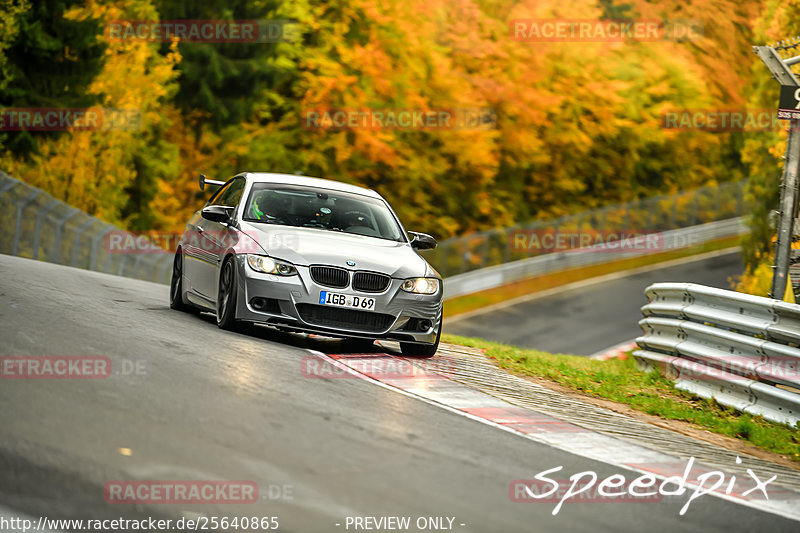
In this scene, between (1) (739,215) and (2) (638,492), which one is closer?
(2) (638,492)

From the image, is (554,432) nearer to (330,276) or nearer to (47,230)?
(330,276)

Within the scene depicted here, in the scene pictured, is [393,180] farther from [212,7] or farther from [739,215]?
[739,215]

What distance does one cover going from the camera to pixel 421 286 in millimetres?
11070

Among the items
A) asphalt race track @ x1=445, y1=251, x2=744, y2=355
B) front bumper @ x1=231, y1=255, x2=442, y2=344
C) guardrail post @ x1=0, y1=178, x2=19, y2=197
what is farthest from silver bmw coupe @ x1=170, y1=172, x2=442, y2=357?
asphalt race track @ x1=445, y1=251, x2=744, y2=355

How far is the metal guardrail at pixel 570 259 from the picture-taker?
43.4m

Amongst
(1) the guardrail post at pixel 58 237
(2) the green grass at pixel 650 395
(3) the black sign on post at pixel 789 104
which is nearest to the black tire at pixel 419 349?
(2) the green grass at pixel 650 395

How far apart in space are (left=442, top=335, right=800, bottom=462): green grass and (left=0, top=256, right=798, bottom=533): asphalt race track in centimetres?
292

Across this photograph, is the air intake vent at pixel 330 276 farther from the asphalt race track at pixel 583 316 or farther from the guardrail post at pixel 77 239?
the asphalt race track at pixel 583 316

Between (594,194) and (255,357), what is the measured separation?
44538 mm

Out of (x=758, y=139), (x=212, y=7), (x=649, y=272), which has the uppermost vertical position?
(x=212, y=7)

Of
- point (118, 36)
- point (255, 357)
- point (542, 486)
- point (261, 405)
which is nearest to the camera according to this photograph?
point (542, 486)

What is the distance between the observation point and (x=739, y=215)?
2096 inches

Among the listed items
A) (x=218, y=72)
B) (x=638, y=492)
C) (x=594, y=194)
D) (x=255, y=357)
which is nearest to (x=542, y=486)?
(x=638, y=492)

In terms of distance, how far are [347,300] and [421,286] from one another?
86 centimetres
